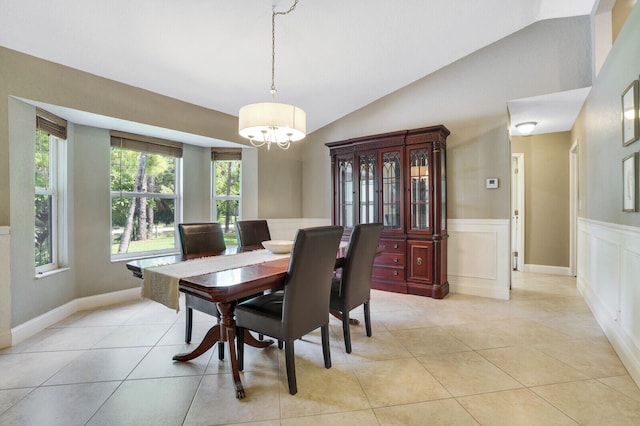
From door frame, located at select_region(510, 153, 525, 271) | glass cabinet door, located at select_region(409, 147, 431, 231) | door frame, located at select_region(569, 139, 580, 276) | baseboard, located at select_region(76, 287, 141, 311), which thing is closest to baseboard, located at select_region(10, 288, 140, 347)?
baseboard, located at select_region(76, 287, 141, 311)

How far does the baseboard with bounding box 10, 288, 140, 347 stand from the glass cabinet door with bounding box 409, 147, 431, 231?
11.4 ft

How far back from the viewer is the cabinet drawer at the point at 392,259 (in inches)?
149

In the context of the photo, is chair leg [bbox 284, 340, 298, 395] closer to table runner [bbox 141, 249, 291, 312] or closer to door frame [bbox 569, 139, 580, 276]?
table runner [bbox 141, 249, 291, 312]

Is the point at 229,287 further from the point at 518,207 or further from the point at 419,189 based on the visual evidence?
the point at 518,207

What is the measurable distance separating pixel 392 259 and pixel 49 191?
147 inches

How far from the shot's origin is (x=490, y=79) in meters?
3.56

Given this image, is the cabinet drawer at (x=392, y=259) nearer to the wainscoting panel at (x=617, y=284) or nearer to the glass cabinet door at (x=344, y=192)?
the glass cabinet door at (x=344, y=192)

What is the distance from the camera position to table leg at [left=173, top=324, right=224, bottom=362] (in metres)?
2.07

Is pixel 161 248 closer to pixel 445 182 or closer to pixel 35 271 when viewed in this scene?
pixel 35 271

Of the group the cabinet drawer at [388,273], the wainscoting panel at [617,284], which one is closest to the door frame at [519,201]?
the wainscoting panel at [617,284]

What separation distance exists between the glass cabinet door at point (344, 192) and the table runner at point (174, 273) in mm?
2067

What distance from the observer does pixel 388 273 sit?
3885 millimetres

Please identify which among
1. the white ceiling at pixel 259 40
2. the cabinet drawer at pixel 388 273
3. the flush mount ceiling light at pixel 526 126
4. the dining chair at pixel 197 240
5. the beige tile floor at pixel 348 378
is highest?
the white ceiling at pixel 259 40

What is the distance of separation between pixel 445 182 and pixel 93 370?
3.79 metres
